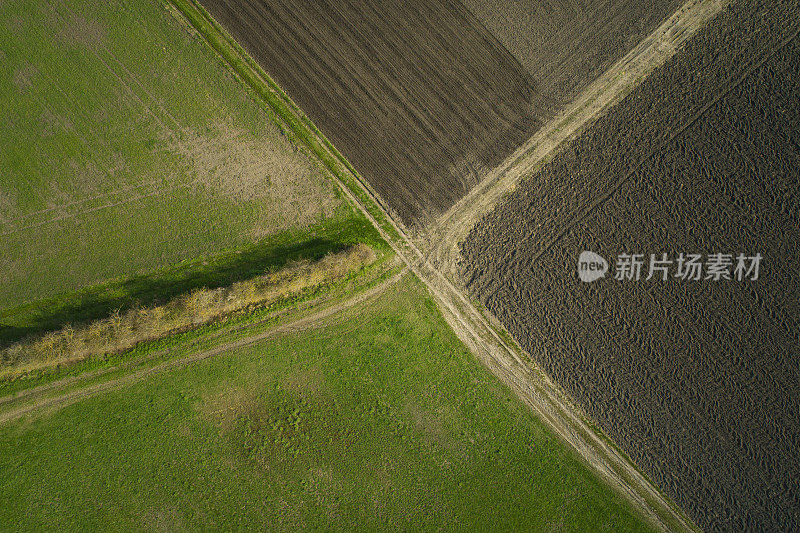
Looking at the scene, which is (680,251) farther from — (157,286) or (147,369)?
(147,369)

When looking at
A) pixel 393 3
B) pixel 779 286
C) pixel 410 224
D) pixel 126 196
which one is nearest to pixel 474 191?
pixel 410 224

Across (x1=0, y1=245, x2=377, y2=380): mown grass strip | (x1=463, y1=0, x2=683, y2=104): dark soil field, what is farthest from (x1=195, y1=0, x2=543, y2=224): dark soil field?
(x1=0, y1=245, x2=377, y2=380): mown grass strip

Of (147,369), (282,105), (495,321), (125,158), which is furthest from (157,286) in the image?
(495,321)

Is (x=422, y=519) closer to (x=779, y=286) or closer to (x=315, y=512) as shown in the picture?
(x=315, y=512)

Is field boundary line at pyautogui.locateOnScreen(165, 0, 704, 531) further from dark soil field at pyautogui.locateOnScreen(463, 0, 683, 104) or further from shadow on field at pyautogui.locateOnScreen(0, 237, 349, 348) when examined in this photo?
shadow on field at pyautogui.locateOnScreen(0, 237, 349, 348)

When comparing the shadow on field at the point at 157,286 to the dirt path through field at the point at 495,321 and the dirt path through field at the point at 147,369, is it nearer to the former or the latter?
the dirt path through field at the point at 147,369
